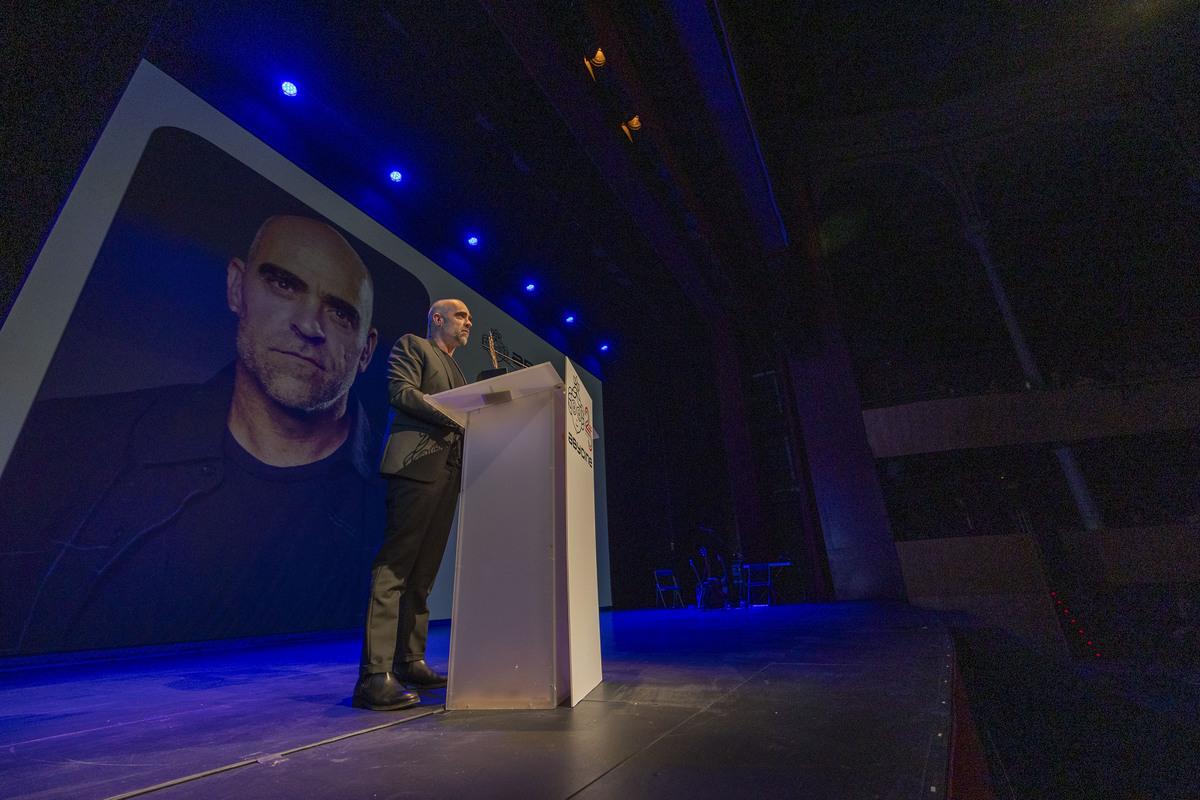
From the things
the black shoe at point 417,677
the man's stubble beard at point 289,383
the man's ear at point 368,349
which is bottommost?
the black shoe at point 417,677

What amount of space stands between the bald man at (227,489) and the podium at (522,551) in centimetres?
322

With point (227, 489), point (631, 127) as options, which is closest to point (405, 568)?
point (227, 489)

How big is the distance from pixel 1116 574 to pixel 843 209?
6944 millimetres

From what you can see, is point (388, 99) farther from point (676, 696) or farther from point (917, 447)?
point (917, 447)

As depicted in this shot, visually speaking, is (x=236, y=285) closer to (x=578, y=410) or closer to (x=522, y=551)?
(x=578, y=410)

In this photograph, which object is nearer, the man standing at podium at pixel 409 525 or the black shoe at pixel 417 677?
the man standing at podium at pixel 409 525

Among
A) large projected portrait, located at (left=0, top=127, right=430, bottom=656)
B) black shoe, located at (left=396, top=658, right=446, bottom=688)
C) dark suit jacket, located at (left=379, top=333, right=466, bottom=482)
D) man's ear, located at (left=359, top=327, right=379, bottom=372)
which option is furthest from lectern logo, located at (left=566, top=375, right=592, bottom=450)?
man's ear, located at (left=359, top=327, right=379, bottom=372)

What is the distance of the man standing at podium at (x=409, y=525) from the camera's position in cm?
146

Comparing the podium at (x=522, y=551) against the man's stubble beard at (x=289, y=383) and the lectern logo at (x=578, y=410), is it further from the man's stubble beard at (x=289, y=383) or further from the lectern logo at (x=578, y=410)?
the man's stubble beard at (x=289, y=383)

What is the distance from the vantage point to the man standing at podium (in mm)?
1459

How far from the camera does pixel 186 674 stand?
2562 millimetres

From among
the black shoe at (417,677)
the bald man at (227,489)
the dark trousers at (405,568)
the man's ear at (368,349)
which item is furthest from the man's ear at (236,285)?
the black shoe at (417,677)

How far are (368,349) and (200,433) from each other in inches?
68.2

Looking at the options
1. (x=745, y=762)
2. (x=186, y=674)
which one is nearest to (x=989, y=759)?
(x=745, y=762)
